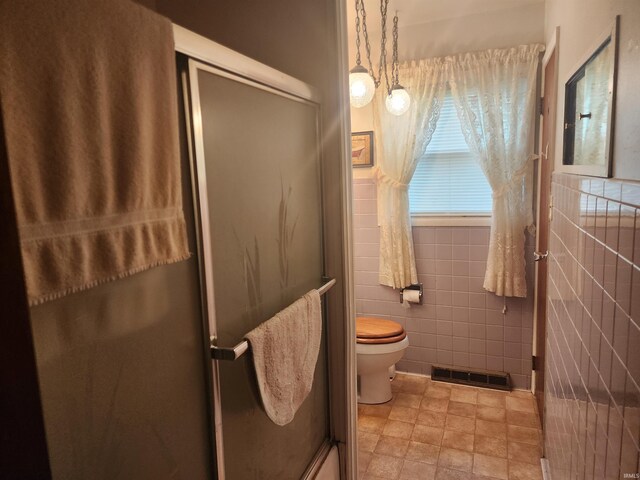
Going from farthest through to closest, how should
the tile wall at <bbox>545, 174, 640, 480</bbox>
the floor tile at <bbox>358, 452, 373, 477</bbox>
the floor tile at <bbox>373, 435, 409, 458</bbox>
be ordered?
the floor tile at <bbox>373, 435, 409, 458</bbox> → the floor tile at <bbox>358, 452, 373, 477</bbox> → the tile wall at <bbox>545, 174, 640, 480</bbox>

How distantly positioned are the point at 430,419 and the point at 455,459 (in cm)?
37

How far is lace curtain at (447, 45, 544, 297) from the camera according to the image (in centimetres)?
258

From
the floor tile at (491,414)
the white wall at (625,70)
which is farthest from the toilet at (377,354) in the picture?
the white wall at (625,70)

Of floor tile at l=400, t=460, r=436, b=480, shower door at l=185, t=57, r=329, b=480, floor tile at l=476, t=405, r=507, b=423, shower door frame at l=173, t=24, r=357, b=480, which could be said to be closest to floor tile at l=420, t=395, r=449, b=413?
floor tile at l=476, t=405, r=507, b=423

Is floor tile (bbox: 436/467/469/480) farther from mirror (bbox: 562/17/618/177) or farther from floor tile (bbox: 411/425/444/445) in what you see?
mirror (bbox: 562/17/618/177)

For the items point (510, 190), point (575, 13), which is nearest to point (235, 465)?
point (575, 13)

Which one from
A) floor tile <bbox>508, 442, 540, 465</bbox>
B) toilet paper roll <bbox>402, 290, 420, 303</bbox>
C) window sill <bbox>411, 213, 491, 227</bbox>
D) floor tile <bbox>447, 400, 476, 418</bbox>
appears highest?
window sill <bbox>411, 213, 491, 227</bbox>

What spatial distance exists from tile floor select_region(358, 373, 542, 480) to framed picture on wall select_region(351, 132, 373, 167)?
1569mm

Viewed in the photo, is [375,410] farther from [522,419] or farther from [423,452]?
[522,419]

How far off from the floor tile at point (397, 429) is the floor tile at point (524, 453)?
532mm

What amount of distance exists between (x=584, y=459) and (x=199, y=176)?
1212mm

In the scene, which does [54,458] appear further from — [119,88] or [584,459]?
[584,459]

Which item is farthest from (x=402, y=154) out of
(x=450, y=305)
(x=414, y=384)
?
(x=414, y=384)

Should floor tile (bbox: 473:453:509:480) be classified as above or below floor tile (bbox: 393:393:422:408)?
below
